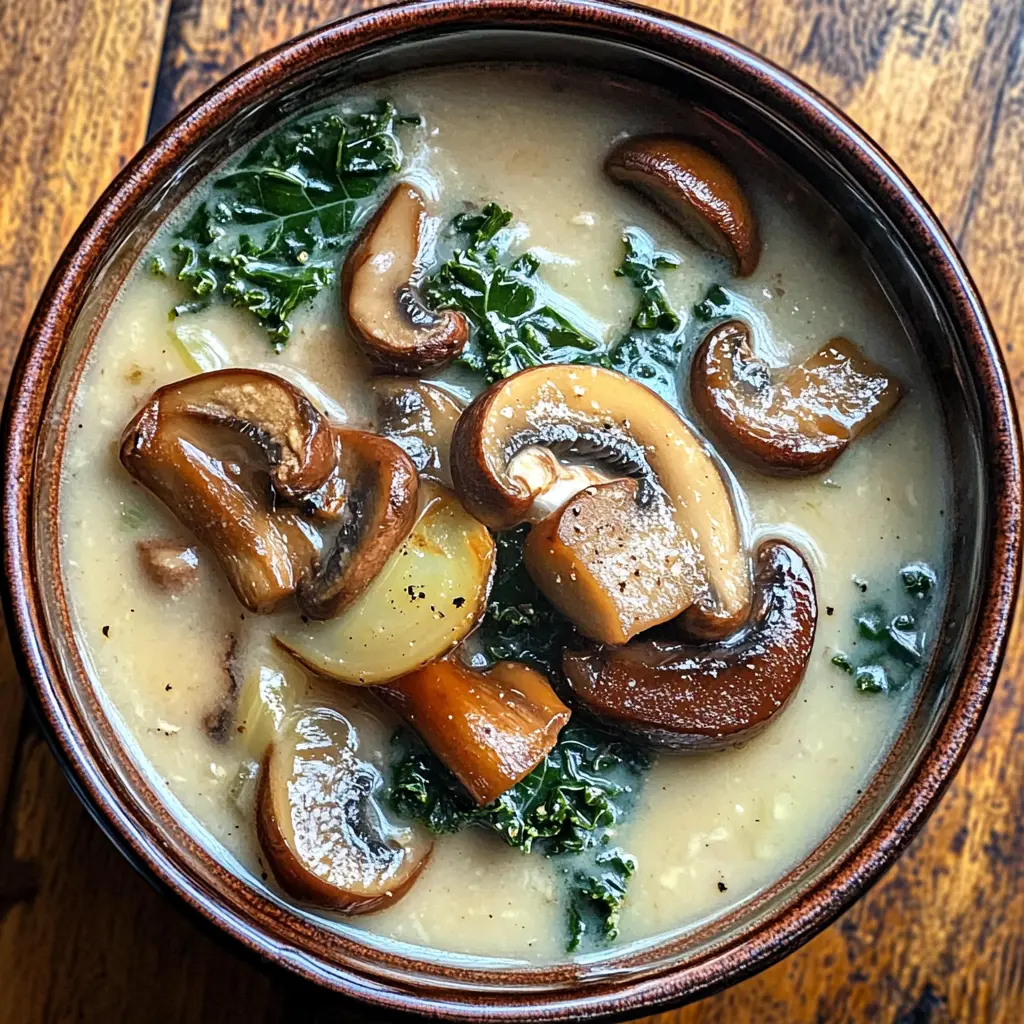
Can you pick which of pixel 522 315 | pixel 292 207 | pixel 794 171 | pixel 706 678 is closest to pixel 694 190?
pixel 794 171

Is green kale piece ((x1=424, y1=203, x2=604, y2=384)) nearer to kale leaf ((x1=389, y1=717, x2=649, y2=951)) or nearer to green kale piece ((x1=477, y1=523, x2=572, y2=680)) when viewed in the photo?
green kale piece ((x1=477, y1=523, x2=572, y2=680))

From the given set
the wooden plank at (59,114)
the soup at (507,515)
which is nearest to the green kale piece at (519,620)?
the soup at (507,515)

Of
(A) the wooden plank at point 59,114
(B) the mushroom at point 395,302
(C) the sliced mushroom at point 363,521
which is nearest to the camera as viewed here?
(C) the sliced mushroom at point 363,521

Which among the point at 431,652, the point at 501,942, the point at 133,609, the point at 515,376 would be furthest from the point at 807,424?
the point at 133,609

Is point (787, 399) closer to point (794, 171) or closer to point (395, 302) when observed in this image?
point (794, 171)

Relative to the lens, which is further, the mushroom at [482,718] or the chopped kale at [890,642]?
the chopped kale at [890,642]

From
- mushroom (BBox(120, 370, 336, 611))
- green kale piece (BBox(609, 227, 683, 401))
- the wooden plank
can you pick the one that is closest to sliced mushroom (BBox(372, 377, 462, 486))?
mushroom (BBox(120, 370, 336, 611))

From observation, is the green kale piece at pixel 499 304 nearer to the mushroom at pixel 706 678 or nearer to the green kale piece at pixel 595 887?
the mushroom at pixel 706 678
